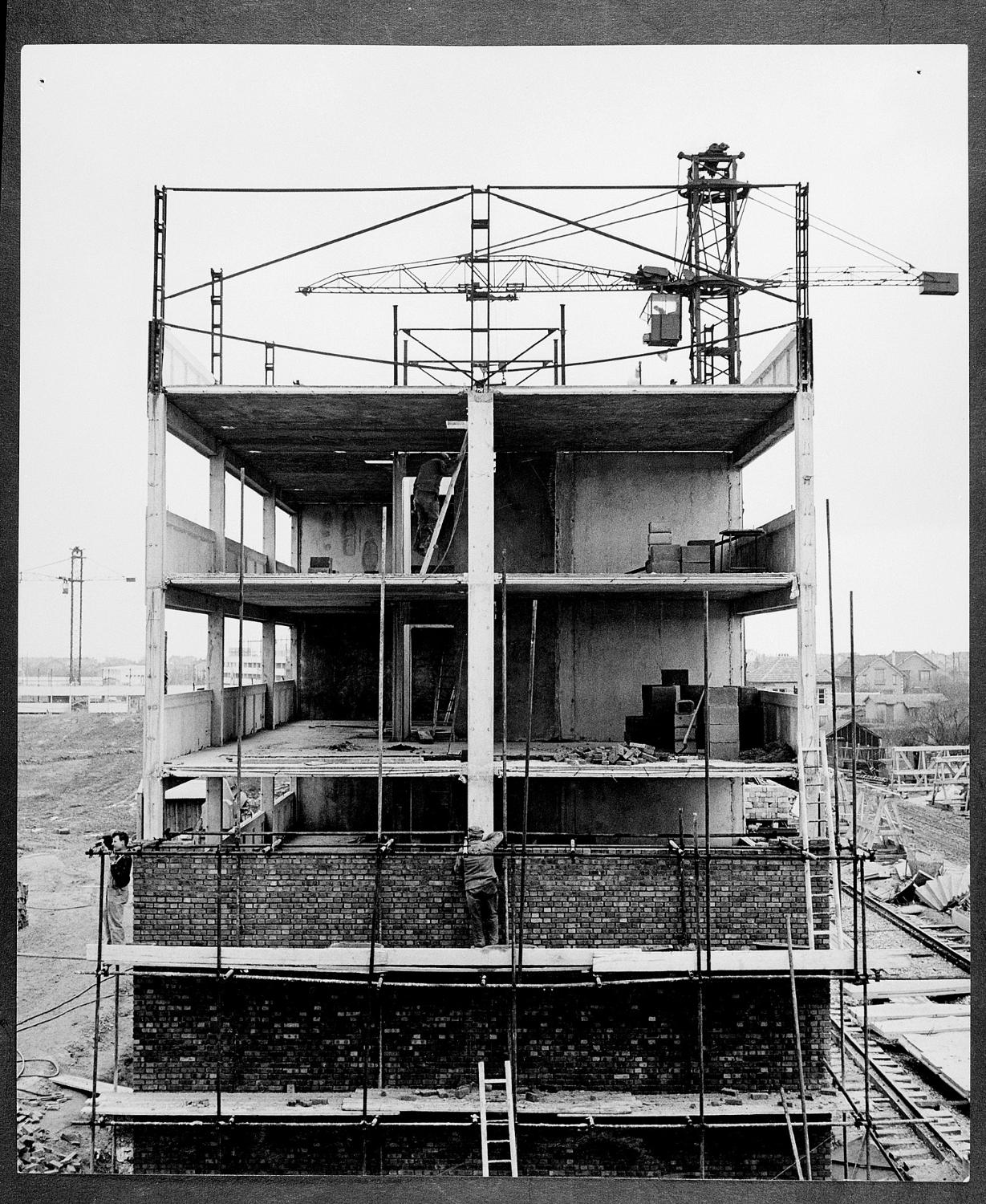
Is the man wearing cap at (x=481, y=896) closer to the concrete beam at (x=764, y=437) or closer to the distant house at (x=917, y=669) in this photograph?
the distant house at (x=917, y=669)

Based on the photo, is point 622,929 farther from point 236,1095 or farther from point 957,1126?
point 957,1126

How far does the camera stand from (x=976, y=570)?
18.1 feet

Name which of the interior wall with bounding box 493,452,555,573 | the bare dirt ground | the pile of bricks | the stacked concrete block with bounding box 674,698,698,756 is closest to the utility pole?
the bare dirt ground

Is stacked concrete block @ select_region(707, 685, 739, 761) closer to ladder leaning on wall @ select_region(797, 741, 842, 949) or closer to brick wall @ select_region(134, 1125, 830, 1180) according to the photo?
ladder leaning on wall @ select_region(797, 741, 842, 949)

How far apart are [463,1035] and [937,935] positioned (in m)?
13.0

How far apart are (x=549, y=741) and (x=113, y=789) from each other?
2783 centimetres

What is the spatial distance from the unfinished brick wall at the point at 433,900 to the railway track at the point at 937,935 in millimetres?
7483

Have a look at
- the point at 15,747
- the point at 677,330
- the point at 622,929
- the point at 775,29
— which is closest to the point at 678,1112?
the point at 622,929

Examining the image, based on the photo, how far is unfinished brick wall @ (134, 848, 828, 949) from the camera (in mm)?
9500

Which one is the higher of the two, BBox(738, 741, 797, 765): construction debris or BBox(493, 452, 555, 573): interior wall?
BBox(493, 452, 555, 573): interior wall

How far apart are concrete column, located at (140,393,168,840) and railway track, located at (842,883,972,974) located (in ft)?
41.6

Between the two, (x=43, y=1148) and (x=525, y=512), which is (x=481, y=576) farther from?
(x=43, y=1148)

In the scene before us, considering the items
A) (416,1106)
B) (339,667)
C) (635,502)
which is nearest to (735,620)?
(635,502)

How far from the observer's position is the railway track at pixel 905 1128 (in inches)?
388
